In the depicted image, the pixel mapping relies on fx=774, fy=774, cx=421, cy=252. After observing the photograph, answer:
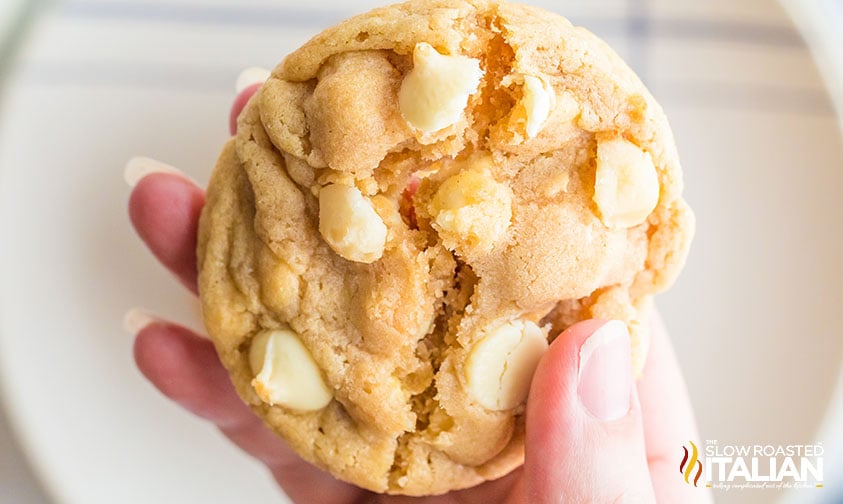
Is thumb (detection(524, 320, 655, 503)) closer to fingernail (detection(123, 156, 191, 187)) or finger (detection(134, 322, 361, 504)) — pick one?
finger (detection(134, 322, 361, 504))

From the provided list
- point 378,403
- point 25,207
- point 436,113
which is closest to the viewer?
point 436,113

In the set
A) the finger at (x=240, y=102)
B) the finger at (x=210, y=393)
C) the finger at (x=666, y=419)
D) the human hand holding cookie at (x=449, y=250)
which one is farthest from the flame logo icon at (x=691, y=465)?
the finger at (x=240, y=102)

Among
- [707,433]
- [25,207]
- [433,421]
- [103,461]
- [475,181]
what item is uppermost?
[475,181]

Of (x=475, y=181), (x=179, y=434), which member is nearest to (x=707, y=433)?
A: (x=475, y=181)

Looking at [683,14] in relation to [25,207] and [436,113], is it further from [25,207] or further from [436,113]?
[25,207]

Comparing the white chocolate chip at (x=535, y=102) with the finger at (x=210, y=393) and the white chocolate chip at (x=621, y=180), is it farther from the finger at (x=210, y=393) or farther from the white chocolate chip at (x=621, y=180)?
the finger at (x=210, y=393)

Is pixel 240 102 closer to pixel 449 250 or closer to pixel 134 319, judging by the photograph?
pixel 134 319
